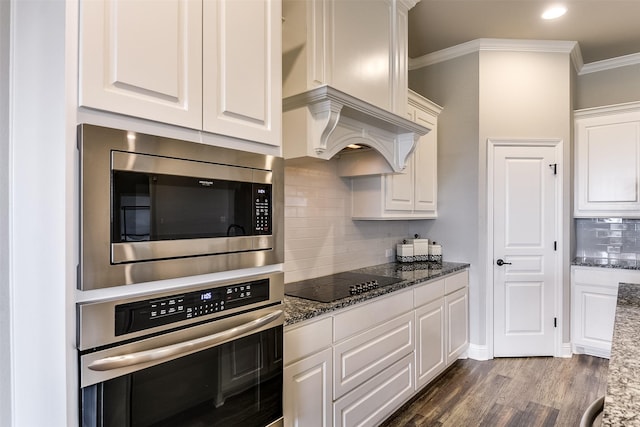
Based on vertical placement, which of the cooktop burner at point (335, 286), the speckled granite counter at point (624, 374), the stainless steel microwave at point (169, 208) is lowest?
the cooktop burner at point (335, 286)

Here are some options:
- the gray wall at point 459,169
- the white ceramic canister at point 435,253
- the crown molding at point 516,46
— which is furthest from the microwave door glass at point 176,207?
the crown molding at point 516,46

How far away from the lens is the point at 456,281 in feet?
11.0

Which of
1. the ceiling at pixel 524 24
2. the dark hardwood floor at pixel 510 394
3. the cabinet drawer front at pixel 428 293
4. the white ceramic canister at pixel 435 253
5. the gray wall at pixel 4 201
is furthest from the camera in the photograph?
the white ceramic canister at pixel 435 253

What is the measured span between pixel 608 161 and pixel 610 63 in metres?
1.08

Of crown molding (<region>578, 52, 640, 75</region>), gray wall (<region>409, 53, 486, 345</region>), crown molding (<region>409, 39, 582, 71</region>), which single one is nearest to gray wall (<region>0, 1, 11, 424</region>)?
gray wall (<region>409, 53, 486, 345</region>)

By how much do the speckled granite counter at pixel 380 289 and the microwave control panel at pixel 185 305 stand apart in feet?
1.29

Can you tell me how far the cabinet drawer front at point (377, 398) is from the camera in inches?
82.8

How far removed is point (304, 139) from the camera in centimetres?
211

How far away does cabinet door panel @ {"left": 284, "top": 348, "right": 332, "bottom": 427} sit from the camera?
1.75 meters

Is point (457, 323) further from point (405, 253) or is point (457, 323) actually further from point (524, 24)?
point (524, 24)

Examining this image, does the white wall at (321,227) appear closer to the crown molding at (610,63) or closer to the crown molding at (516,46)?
the crown molding at (516,46)

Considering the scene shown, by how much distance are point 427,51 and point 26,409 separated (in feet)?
12.9

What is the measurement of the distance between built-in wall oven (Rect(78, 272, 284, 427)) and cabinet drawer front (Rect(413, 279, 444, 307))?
1.48 m

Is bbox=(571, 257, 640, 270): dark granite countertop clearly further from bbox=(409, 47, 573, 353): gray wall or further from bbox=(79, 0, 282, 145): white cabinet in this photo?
bbox=(79, 0, 282, 145): white cabinet
